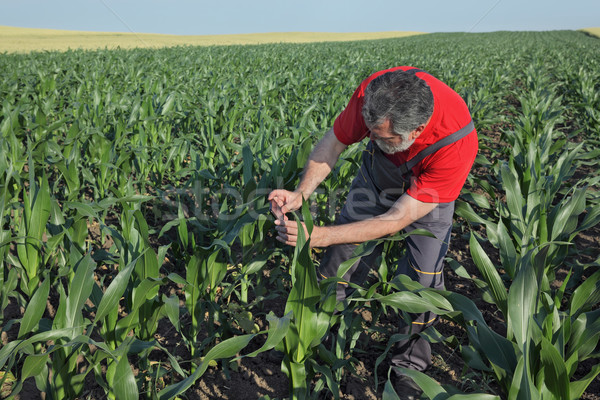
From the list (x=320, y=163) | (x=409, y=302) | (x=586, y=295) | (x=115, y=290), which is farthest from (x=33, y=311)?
(x=586, y=295)

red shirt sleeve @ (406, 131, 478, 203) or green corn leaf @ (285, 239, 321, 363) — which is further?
red shirt sleeve @ (406, 131, 478, 203)

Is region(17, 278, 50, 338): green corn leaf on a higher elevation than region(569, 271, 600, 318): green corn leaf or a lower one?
higher

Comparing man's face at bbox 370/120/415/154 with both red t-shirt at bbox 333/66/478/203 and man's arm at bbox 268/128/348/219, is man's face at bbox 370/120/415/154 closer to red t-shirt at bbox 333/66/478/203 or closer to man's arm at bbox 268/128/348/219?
red t-shirt at bbox 333/66/478/203

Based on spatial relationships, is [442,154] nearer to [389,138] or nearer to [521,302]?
[389,138]

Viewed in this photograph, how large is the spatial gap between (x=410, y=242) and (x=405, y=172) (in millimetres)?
354

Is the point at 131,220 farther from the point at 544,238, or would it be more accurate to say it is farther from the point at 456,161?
the point at 544,238

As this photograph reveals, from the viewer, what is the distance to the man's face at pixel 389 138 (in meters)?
1.80

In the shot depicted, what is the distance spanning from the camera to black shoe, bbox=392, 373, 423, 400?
209cm

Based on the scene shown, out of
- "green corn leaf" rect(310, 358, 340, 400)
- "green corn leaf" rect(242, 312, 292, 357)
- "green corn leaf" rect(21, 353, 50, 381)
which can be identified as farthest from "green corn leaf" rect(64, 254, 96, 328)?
"green corn leaf" rect(310, 358, 340, 400)

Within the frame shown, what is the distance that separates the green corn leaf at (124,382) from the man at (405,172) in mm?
818

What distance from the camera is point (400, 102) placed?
5.63ft

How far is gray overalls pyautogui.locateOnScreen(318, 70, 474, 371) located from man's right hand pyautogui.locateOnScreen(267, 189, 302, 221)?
13.7 inches

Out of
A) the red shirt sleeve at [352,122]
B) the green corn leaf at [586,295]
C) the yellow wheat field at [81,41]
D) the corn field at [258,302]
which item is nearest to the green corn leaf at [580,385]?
the corn field at [258,302]

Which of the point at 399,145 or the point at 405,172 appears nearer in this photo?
the point at 399,145
